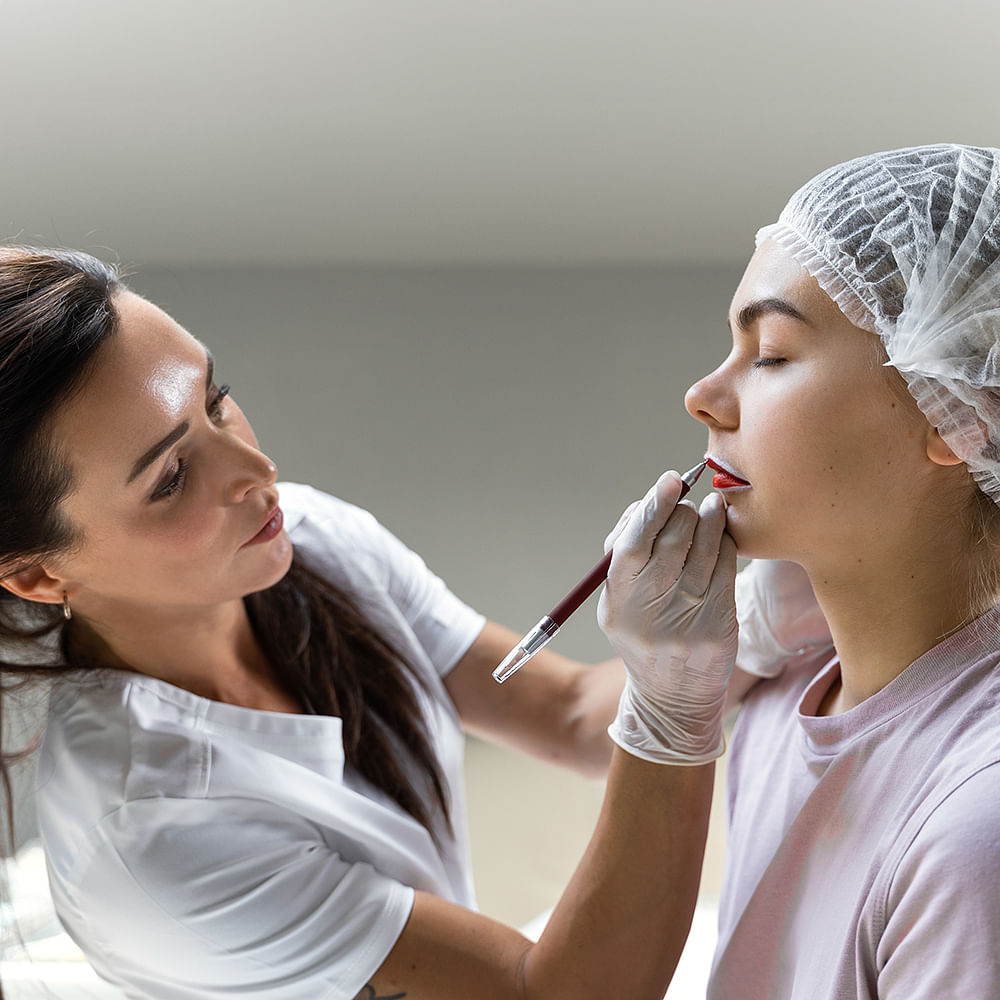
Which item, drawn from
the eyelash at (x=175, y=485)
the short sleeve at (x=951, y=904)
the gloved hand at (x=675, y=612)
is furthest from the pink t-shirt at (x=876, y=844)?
the eyelash at (x=175, y=485)

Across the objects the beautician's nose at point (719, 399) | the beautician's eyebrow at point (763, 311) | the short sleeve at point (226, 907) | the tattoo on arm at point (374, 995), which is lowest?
the tattoo on arm at point (374, 995)

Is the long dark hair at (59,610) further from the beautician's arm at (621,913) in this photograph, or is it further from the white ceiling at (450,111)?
the white ceiling at (450,111)

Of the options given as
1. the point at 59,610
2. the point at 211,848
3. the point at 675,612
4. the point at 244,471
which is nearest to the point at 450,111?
the point at 244,471

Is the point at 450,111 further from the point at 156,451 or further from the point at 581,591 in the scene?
the point at 581,591

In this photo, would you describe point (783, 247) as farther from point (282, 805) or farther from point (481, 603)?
point (481, 603)

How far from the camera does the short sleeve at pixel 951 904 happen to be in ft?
2.72

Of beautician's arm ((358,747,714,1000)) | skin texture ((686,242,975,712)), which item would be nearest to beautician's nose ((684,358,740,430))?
skin texture ((686,242,975,712))

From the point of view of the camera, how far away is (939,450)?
39.1 inches

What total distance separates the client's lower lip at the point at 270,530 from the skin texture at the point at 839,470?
21.5 inches

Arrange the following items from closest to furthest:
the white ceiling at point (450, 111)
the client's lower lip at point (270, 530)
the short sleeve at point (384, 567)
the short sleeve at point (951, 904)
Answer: the short sleeve at point (951, 904) → the client's lower lip at point (270, 530) → the short sleeve at point (384, 567) → the white ceiling at point (450, 111)

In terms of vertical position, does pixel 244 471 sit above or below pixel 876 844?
above

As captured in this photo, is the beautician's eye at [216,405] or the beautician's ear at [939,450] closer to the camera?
the beautician's ear at [939,450]

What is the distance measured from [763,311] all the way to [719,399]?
9 centimetres

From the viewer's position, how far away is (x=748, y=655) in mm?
1343
